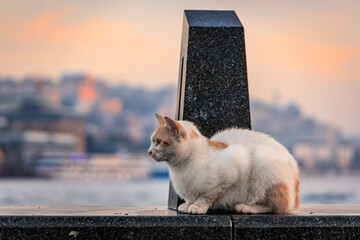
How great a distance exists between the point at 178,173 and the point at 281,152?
2.87 ft

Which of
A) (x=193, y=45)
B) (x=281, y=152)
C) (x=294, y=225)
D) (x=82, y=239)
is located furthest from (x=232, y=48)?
(x=82, y=239)

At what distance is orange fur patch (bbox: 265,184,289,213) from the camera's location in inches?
169

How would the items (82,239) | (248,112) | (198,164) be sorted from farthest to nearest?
(248,112)
(198,164)
(82,239)

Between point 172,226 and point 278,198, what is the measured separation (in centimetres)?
92

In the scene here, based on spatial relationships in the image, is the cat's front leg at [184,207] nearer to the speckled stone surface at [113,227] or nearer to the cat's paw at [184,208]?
the cat's paw at [184,208]

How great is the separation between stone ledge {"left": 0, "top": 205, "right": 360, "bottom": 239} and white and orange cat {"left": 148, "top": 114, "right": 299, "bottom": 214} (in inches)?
10.4

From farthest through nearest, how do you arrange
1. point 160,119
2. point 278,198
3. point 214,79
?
point 214,79, point 160,119, point 278,198

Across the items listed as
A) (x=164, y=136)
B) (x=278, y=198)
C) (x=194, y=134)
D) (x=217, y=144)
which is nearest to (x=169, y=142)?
(x=164, y=136)

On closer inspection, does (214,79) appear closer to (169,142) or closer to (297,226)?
(169,142)

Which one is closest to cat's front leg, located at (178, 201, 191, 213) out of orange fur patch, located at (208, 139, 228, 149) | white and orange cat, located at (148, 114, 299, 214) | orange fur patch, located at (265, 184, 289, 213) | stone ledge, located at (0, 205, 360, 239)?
white and orange cat, located at (148, 114, 299, 214)

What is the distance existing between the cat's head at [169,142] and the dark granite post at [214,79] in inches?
28.1

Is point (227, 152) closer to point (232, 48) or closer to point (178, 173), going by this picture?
point (178, 173)

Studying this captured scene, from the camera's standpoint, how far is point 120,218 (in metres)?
3.99

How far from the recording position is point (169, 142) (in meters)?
4.23
